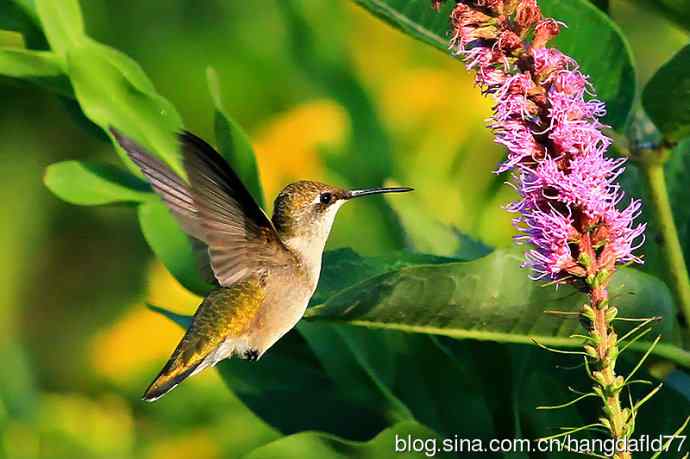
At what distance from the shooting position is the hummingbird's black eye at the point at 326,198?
7.39 ft

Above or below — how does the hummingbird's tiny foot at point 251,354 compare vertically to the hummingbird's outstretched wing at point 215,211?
below

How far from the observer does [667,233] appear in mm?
1831

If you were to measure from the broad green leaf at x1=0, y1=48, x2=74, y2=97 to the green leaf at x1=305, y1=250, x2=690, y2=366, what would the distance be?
668 millimetres

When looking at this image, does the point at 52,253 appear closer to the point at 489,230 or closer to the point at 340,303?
the point at 489,230

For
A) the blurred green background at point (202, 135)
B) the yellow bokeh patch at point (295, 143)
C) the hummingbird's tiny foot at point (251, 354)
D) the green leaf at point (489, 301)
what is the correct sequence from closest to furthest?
the green leaf at point (489, 301), the hummingbird's tiny foot at point (251, 354), the blurred green background at point (202, 135), the yellow bokeh patch at point (295, 143)

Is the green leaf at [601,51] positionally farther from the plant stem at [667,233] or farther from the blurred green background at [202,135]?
the blurred green background at [202,135]

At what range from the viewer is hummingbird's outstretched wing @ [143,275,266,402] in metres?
2.18

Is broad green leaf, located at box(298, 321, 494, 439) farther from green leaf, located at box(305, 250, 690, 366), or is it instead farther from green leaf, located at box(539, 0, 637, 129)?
green leaf, located at box(539, 0, 637, 129)

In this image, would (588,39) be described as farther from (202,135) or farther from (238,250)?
(202,135)

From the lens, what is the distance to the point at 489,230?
2627mm

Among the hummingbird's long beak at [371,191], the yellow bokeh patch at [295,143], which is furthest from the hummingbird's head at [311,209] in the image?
the yellow bokeh patch at [295,143]

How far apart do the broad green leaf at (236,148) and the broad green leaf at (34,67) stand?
0.83 feet

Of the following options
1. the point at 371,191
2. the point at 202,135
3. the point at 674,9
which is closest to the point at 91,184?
the point at 371,191

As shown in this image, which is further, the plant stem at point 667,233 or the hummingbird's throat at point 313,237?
the hummingbird's throat at point 313,237
